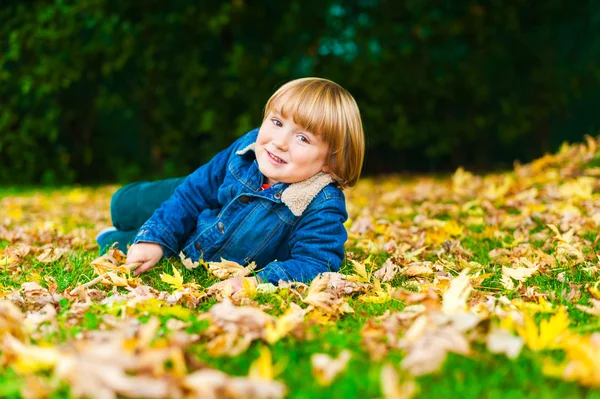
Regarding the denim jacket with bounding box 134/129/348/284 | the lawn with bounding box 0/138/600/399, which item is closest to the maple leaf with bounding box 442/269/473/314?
the lawn with bounding box 0/138/600/399

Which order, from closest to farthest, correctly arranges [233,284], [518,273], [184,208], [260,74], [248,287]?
[248,287]
[233,284]
[518,273]
[184,208]
[260,74]

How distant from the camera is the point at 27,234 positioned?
319cm

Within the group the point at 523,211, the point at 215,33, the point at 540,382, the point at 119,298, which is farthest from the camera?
the point at 215,33

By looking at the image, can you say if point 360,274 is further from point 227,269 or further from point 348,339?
point 348,339

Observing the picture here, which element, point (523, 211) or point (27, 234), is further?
point (523, 211)

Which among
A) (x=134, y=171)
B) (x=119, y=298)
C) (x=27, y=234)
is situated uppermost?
(x=119, y=298)

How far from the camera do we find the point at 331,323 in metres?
1.64

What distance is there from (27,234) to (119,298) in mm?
1675

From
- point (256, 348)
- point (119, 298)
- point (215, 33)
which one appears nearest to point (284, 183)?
point (119, 298)

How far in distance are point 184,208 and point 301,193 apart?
59 cm

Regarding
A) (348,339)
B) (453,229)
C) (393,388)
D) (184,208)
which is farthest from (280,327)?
(453,229)

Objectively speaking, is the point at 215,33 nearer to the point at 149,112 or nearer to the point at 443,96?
the point at 149,112

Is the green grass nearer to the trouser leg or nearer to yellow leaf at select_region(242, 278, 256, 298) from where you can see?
yellow leaf at select_region(242, 278, 256, 298)

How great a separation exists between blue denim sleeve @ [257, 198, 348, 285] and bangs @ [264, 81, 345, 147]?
0.88 feet
